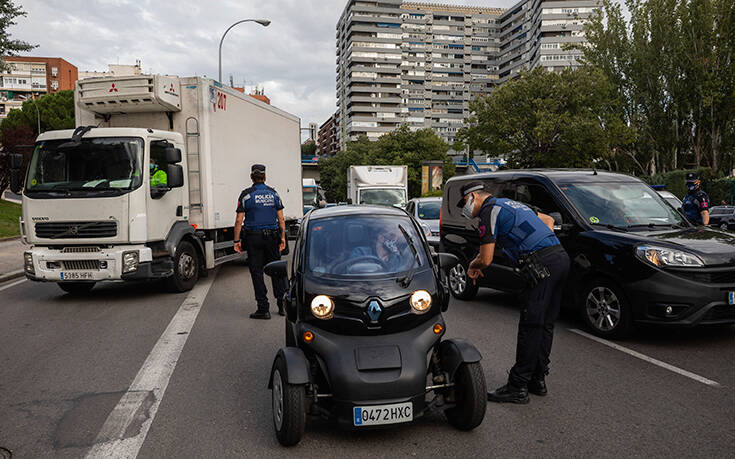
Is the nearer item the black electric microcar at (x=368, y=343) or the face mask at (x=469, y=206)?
the black electric microcar at (x=368, y=343)

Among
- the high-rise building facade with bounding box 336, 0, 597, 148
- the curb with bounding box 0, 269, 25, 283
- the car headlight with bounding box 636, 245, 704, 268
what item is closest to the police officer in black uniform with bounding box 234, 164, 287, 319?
the car headlight with bounding box 636, 245, 704, 268

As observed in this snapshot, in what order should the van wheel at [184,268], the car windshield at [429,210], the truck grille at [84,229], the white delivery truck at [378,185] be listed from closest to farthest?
the truck grille at [84,229] < the van wheel at [184,268] < the car windshield at [429,210] < the white delivery truck at [378,185]

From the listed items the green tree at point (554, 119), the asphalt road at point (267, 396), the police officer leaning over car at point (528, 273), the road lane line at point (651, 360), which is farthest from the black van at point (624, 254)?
the green tree at point (554, 119)

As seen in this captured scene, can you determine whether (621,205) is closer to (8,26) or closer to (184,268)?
(184,268)

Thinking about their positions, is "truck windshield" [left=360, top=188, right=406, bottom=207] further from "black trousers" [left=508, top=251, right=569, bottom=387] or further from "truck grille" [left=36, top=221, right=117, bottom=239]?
"black trousers" [left=508, top=251, right=569, bottom=387]

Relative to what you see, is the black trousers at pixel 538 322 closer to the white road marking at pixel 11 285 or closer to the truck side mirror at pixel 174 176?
the truck side mirror at pixel 174 176

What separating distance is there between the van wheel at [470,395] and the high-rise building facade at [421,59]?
4935 inches

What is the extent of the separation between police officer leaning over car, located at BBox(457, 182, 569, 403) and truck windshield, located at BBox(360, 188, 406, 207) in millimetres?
15135

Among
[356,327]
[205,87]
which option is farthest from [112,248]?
[356,327]

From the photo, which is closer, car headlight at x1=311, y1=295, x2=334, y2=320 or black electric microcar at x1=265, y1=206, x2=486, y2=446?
black electric microcar at x1=265, y1=206, x2=486, y2=446

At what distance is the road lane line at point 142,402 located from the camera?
354cm

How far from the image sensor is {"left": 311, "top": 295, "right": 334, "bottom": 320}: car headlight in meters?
3.75

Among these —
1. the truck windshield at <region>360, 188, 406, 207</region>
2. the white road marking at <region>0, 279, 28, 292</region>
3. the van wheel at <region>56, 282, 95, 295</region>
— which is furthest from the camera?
the truck windshield at <region>360, 188, 406, 207</region>

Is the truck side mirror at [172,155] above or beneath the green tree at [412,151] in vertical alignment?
beneath
